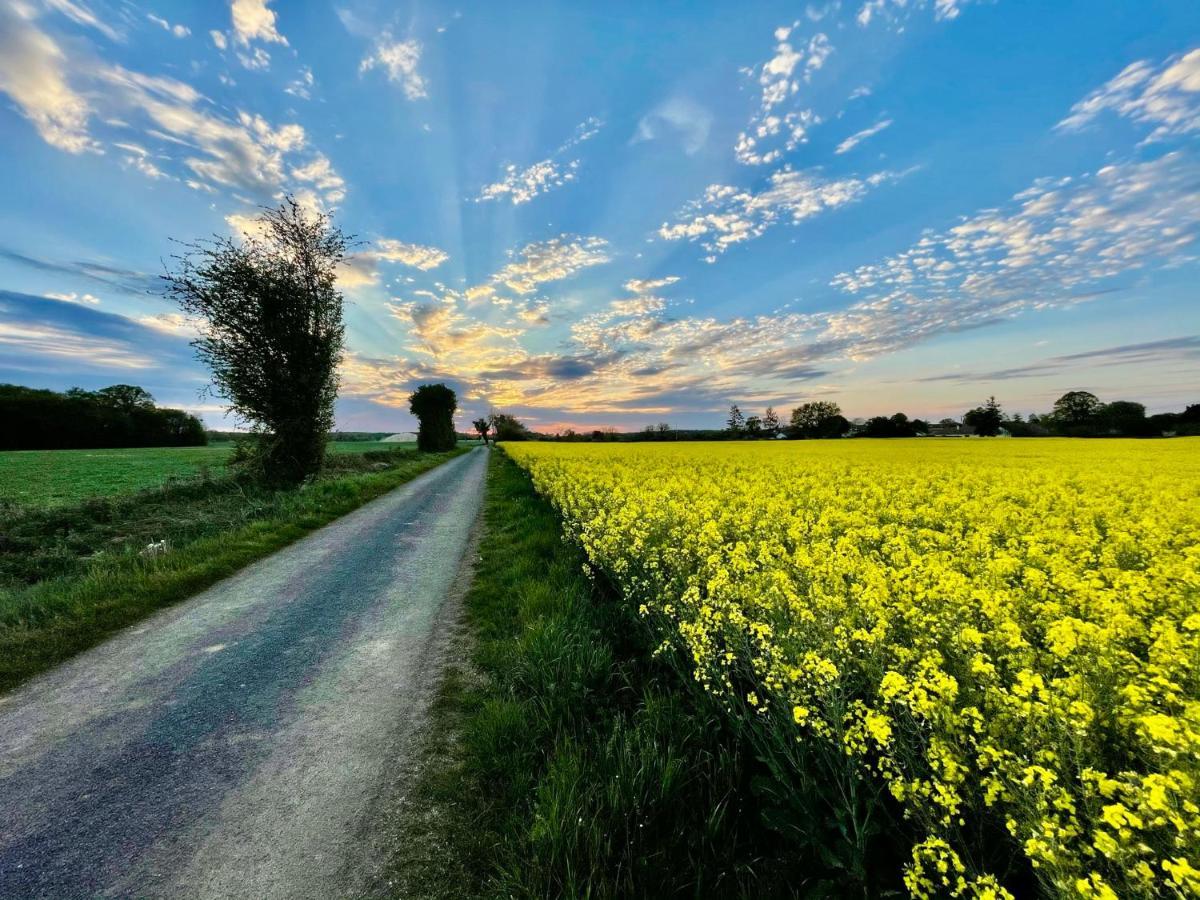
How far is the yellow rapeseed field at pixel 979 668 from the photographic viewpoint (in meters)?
1.81

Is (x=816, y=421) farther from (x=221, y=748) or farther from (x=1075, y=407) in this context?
(x=221, y=748)

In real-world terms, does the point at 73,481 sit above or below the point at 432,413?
below

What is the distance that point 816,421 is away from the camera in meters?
85.7

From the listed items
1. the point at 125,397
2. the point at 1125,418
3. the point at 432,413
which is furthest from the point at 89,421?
the point at 1125,418

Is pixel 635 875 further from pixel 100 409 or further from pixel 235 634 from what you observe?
pixel 100 409

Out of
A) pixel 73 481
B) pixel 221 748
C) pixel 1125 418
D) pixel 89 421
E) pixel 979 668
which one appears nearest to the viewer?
pixel 979 668

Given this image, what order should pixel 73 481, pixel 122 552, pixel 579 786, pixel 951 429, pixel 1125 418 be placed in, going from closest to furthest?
pixel 579 786
pixel 122 552
pixel 73 481
pixel 1125 418
pixel 951 429

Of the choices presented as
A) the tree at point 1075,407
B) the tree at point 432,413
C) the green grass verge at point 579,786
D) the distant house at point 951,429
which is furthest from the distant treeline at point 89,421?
the tree at point 1075,407

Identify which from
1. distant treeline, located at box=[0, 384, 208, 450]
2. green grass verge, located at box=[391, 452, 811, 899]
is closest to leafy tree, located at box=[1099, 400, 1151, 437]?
green grass verge, located at box=[391, 452, 811, 899]

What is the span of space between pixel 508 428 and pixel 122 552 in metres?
120

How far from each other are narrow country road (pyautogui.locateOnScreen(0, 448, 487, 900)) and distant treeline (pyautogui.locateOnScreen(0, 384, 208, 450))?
75.4 metres

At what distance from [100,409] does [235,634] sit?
263ft

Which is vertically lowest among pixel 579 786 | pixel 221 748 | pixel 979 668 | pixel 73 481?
pixel 221 748

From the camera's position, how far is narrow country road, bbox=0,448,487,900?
9.17ft
